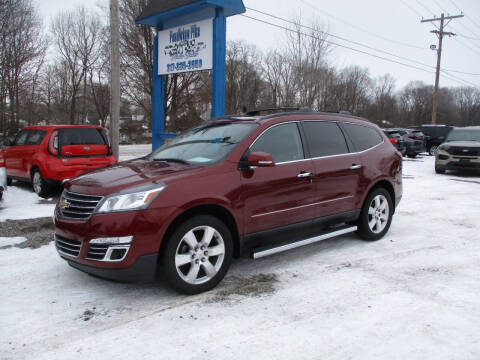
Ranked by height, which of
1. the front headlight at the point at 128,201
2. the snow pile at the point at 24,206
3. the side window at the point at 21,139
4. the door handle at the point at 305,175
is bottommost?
the snow pile at the point at 24,206

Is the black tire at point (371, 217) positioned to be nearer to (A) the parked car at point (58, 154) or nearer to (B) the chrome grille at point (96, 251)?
(B) the chrome grille at point (96, 251)

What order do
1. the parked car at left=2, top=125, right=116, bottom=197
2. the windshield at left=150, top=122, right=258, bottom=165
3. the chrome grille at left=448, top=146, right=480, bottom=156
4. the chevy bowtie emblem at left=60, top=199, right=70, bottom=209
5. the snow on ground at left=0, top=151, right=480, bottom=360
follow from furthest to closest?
1. the chrome grille at left=448, top=146, right=480, bottom=156
2. the parked car at left=2, top=125, right=116, bottom=197
3. the windshield at left=150, top=122, right=258, bottom=165
4. the chevy bowtie emblem at left=60, top=199, right=70, bottom=209
5. the snow on ground at left=0, top=151, right=480, bottom=360

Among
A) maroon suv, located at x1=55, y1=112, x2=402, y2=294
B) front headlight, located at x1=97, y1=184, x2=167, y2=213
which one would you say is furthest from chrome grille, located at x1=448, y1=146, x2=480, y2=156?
front headlight, located at x1=97, y1=184, x2=167, y2=213

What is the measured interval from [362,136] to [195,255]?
10.4ft

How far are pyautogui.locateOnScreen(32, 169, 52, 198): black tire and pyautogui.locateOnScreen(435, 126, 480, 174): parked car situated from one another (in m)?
12.4

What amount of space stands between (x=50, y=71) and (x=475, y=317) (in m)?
34.7

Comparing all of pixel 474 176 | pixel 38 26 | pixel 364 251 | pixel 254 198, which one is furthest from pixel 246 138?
pixel 38 26

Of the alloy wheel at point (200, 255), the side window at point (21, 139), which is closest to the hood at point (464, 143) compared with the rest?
the alloy wheel at point (200, 255)

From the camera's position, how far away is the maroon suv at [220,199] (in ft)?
11.9

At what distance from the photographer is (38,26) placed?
22078 millimetres

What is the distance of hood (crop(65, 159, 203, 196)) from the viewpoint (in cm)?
377

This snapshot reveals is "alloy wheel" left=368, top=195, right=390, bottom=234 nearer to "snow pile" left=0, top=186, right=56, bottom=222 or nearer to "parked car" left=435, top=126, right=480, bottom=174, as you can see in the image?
"snow pile" left=0, top=186, right=56, bottom=222

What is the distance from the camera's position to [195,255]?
3.87m

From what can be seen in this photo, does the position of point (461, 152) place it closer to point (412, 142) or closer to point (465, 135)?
point (465, 135)
